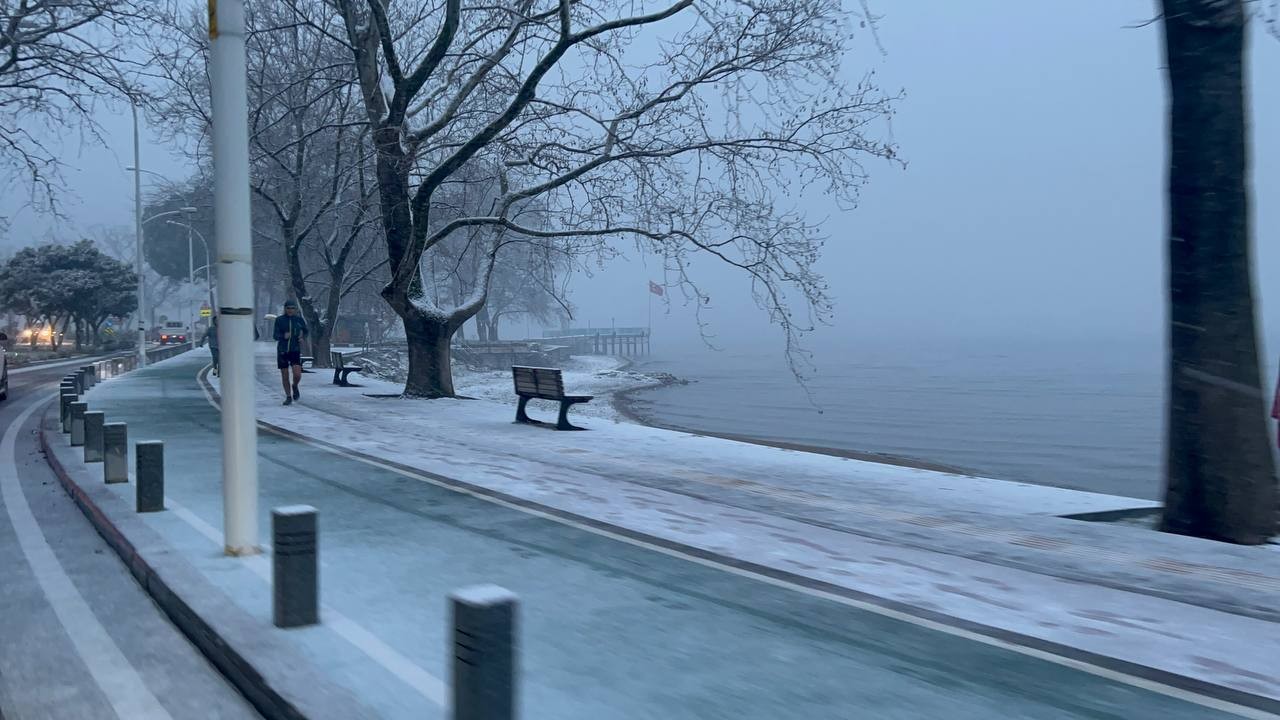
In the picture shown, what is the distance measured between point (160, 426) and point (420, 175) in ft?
28.0

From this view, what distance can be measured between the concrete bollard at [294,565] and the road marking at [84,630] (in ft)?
2.44

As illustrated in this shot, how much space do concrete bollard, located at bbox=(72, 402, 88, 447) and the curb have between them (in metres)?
6.71

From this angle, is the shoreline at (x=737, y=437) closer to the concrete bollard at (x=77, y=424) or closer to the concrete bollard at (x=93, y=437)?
the concrete bollard at (x=77, y=424)

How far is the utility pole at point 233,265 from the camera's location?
6746 mm

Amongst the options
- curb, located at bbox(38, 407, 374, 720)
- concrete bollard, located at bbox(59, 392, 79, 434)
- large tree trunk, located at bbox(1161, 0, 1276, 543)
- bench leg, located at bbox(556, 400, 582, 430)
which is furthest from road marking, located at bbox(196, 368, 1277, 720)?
concrete bollard, located at bbox(59, 392, 79, 434)

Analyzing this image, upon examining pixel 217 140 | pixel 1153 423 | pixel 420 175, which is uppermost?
pixel 420 175

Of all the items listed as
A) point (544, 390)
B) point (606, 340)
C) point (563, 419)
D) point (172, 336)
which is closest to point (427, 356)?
point (544, 390)

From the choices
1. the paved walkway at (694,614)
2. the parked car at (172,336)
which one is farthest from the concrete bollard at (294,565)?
the parked car at (172,336)

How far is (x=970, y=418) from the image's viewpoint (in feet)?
126

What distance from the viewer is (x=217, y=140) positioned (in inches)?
266

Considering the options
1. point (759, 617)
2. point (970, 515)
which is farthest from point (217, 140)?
point (970, 515)

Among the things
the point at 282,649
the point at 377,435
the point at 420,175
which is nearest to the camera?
the point at 282,649

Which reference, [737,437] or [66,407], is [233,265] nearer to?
[66,407]

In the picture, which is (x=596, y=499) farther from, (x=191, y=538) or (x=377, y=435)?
(x=377, y=435)
